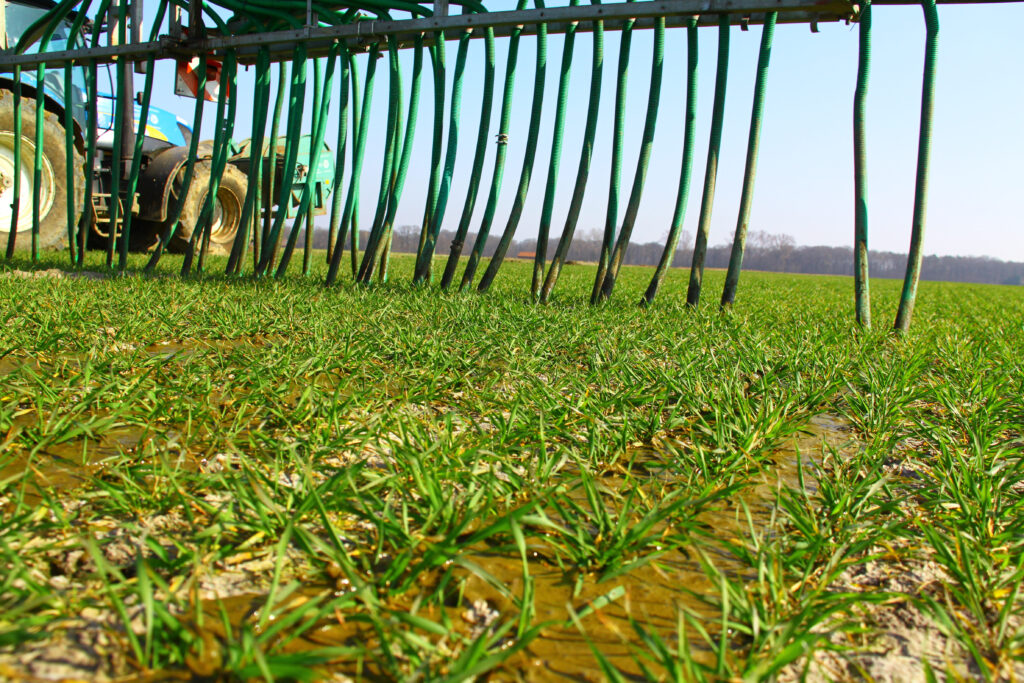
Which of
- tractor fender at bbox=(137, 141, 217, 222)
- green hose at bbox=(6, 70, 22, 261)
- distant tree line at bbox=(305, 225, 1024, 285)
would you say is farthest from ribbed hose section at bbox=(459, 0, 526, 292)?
distant tree line at bbox=(305, 225, 1024, 285)

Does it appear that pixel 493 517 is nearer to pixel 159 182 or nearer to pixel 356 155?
pixel 356 155

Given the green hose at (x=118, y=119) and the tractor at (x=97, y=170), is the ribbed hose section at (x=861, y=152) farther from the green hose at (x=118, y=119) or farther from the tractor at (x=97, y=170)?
the green hose at (x=118, y=119)

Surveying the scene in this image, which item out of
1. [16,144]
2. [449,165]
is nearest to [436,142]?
[449,165]

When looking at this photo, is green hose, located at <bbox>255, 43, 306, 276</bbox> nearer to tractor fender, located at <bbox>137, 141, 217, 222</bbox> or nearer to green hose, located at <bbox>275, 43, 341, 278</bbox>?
green hose, located at <bbox>275, 43, 341, 278</bbox>

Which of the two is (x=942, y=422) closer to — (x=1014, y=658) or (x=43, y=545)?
(x=1014, y=658)

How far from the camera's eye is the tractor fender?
7.66 meters

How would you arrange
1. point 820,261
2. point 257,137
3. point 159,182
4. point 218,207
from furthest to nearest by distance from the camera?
1. point 820,261
2. point 218,207
3. point 159,182
4. point 257,137

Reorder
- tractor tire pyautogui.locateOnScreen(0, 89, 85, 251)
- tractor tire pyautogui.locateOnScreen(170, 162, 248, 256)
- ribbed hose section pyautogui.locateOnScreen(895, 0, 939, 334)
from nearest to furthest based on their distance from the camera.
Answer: ribbed hose section pyautogui.locateOnScreen(895, 0, 939, 334) < tractor tire pyautogui.locateOnScreen(0, 89, 85, 251) < tractor tire pyautogui.locateOnScreen(170, 162, 248, 256)

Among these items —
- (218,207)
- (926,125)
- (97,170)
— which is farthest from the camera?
→ (218,207)

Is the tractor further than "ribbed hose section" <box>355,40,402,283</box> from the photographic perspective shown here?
Yes

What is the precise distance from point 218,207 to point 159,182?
64.3 inches

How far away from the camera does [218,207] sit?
9.30 m

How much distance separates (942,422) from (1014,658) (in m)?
1.29

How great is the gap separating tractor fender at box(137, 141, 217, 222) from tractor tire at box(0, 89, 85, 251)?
103 centimetres
